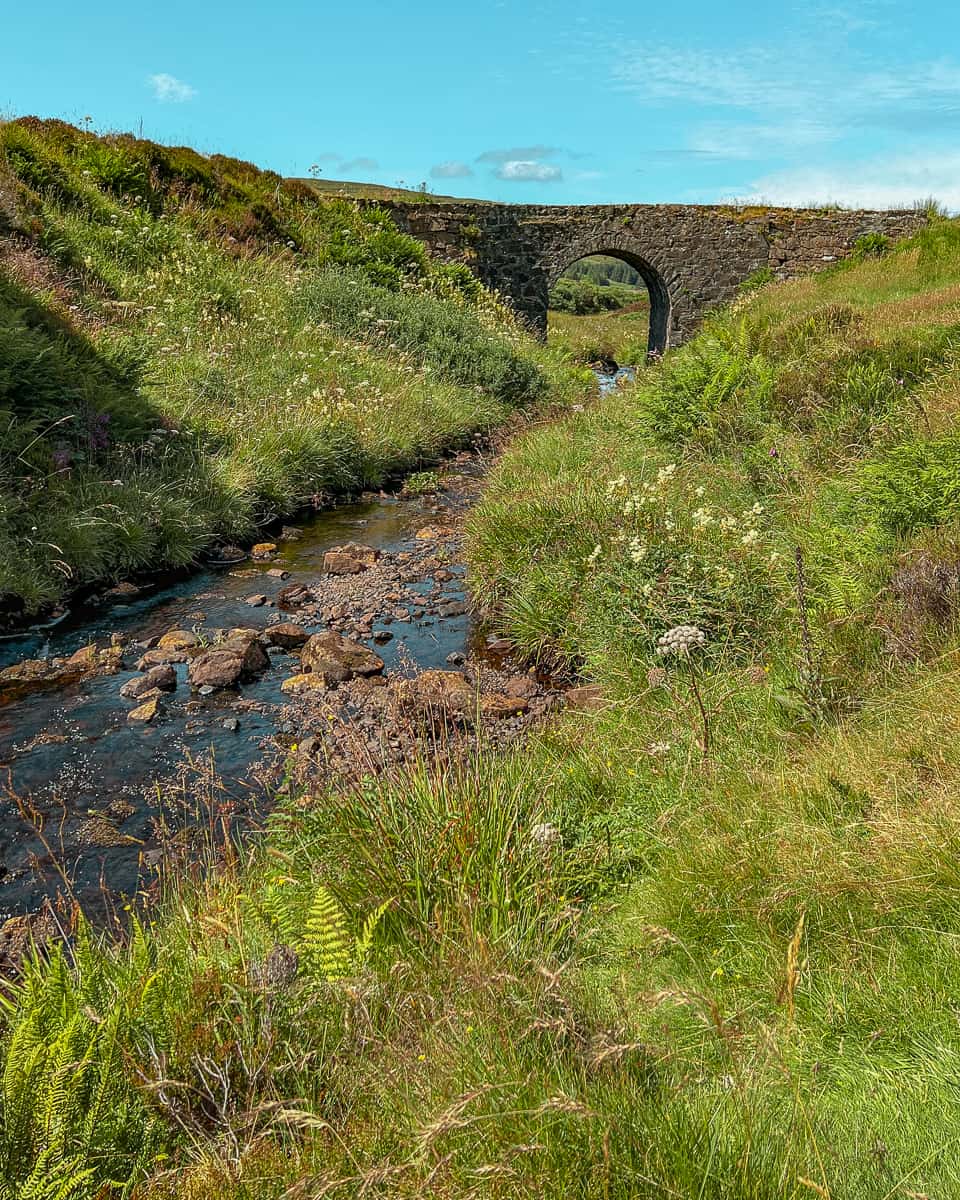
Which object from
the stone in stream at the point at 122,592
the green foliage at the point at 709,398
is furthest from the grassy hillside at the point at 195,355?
the green foliage at the point at 709,398

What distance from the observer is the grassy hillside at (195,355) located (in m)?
8.84

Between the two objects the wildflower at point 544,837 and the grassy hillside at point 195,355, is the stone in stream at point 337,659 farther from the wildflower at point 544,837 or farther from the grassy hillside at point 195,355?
the wildflower at point 544,837

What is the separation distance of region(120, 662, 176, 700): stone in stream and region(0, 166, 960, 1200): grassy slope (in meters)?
2.73

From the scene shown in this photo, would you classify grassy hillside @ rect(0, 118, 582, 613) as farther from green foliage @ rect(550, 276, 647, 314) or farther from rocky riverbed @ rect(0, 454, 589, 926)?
green foliage @ rect(550, 276, 647, 314)

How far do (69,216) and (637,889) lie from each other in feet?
52.7

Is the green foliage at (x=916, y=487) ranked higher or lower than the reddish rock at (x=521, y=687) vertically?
higher

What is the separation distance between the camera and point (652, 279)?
26.0m

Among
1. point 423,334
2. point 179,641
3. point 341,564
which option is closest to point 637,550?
point 179,641

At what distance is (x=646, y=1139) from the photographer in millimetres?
1728

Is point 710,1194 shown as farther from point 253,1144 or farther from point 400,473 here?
point 400,473

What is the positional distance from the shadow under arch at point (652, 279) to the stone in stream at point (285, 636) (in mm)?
18664

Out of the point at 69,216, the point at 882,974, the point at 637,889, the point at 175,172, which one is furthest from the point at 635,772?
the point at 175,172

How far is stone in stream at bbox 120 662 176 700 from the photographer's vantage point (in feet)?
20.1

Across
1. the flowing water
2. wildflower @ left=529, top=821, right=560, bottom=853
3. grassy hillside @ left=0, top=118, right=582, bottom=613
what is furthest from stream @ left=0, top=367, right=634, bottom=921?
grassy hillside @ left=0, top=118, right=582, bottom=613
